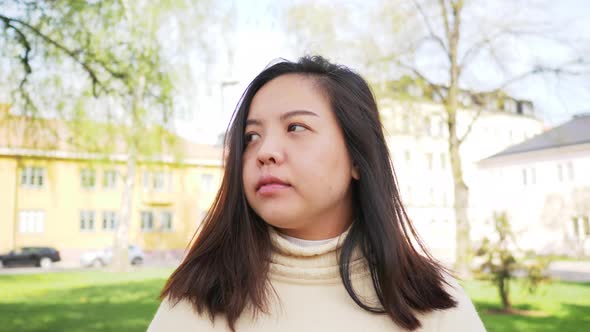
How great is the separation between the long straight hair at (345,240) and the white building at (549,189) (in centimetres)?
2586

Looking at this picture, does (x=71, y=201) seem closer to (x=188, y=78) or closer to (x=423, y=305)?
(x=188, y=78)

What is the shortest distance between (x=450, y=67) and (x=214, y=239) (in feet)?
43.2

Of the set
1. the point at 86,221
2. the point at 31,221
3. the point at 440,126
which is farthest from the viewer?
the point at 86,221

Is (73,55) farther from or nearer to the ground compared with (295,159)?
farther from the ground

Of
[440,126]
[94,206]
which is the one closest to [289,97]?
[440,126]

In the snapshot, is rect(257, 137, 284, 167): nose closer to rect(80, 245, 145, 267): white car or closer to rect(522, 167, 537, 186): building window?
rect(80, 245, 145, 267): white car

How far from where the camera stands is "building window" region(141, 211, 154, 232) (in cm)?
3167

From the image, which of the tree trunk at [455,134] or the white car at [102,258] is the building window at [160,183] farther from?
the tree trunk at [455,134]

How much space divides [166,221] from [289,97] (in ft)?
106

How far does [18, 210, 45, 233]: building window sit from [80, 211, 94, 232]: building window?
197 cm

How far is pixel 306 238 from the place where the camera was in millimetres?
1307

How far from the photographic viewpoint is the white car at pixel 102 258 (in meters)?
26.1

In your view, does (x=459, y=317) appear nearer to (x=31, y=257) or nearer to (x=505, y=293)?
(x=505, y=293)

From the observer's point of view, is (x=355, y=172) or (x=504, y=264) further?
(x=504, y=264)
